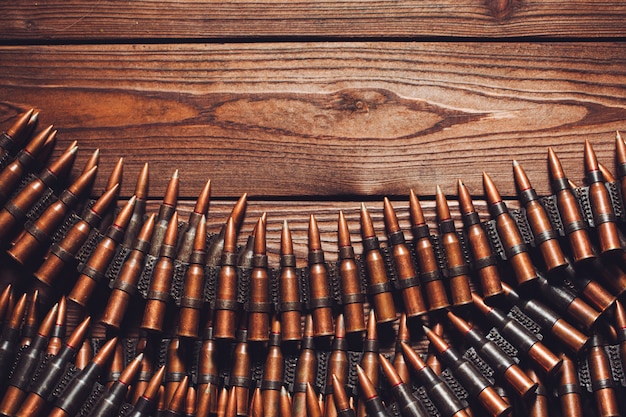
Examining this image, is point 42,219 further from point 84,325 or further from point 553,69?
point 553,69

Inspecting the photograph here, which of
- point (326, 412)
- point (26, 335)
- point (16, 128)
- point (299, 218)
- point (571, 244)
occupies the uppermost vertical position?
point (16, 128)

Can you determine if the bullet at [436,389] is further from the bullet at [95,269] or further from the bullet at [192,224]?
the bullet at [95,269]

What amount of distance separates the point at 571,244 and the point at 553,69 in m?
Result: 0.50

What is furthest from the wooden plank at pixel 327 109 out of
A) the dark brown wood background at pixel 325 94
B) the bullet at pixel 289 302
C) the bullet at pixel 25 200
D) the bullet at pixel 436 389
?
the bullet at pixel 436 389

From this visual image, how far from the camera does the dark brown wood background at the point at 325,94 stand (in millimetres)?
1773

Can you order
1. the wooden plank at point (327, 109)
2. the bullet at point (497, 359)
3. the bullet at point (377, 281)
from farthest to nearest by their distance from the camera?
the wooden plank at point (327, 109)
the bullet at point (377, 281)
the bullet at point (497, 359)

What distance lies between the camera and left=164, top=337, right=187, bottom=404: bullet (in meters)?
1.67

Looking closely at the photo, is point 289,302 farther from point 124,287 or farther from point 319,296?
A: point 124,287

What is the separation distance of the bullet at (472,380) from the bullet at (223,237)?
591 millimetres

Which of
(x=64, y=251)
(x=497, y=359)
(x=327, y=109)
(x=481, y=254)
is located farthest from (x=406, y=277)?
(x=64, y=251)

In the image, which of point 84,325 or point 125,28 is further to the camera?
point 125,28

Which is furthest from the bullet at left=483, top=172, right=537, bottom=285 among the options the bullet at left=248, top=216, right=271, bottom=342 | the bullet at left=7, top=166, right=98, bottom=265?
the bullet at left=7, top=166, right=98, bottom=265

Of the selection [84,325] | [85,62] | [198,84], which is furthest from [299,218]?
[85,62]

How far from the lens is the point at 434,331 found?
1.69m
